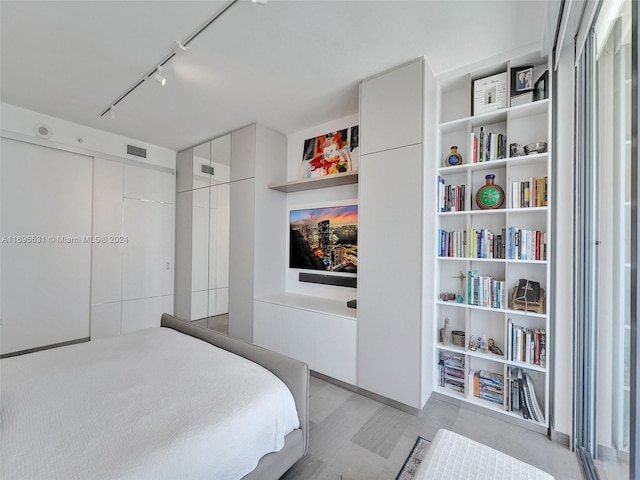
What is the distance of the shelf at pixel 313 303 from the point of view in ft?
8.66

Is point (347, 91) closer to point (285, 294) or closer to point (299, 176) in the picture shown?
point (299, 176)

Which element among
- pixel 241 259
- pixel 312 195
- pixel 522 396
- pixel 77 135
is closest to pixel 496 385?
pixel 522 396

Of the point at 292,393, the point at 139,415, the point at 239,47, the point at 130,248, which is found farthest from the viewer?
the point at 130,248

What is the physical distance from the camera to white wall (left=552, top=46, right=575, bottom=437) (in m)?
1.87

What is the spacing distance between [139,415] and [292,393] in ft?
2.38

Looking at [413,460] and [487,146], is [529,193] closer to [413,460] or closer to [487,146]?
[487,146]

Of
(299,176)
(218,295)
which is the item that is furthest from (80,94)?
(218,295)

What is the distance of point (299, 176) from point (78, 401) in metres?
2.87

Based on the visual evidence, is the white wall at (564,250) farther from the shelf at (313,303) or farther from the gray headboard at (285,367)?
the gray headboard at (285,367)

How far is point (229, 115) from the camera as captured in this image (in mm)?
3180

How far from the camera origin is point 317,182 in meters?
3.07

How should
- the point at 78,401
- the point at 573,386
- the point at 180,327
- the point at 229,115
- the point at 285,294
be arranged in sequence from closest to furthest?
1. the point at 78,401
2. the point at 573,386
3. the point at 180,327
4. the point at 229,115
5. the point at 285,294

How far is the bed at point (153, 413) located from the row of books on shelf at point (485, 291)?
152 cm

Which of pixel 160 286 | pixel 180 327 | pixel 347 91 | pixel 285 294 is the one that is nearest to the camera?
pixel 180 327
